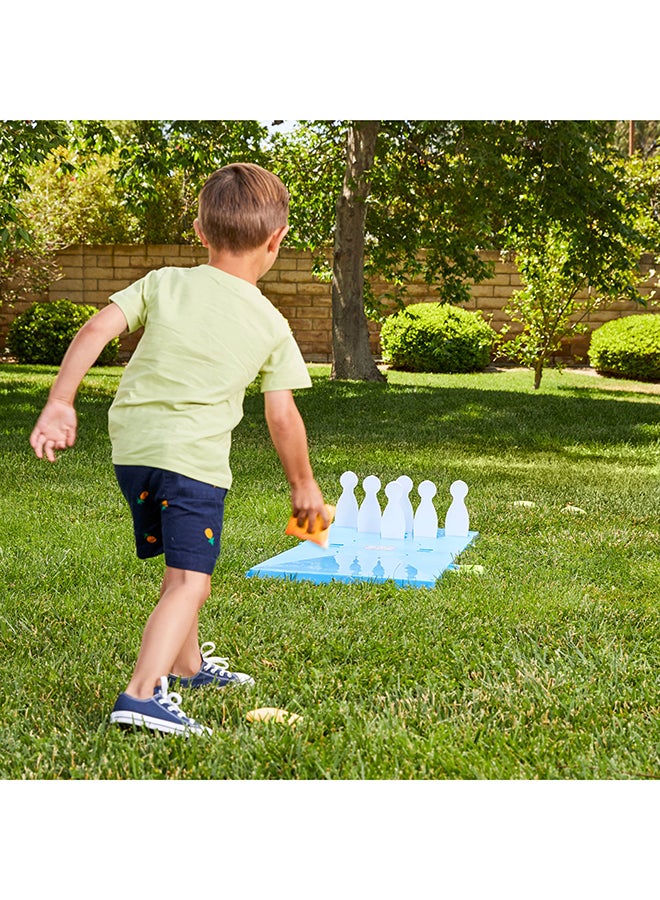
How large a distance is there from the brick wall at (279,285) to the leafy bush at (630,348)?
2.94 feet

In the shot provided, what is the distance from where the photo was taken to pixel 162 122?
1201cm

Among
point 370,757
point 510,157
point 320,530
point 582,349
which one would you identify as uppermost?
point 510,157

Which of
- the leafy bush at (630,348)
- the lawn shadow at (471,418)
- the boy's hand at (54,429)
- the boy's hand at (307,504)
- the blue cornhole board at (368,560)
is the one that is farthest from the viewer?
the leafy bush at (630,348)

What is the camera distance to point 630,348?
16406 mm

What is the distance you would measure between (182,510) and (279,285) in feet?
51.8

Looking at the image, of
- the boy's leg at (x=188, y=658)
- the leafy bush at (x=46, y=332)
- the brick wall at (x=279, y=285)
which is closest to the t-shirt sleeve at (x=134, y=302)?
the boy's leg at (x=188, y=658)

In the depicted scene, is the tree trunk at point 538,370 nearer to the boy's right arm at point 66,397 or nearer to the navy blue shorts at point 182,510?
the navy blue shorts at point 182,510

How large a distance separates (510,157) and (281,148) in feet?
14.0

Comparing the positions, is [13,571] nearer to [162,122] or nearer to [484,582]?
[484,582]

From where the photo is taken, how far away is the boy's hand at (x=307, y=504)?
2455 mm

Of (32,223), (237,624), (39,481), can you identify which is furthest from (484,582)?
(32,223)

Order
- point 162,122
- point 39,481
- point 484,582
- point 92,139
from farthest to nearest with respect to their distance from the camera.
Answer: point 162,122 → point 92,139 → point 39,481 → point 484,582

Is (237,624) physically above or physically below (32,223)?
below

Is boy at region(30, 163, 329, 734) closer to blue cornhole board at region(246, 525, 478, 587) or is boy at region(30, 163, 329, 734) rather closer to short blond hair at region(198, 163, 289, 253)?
short blond hair at region(198, 163, 289, 253)
